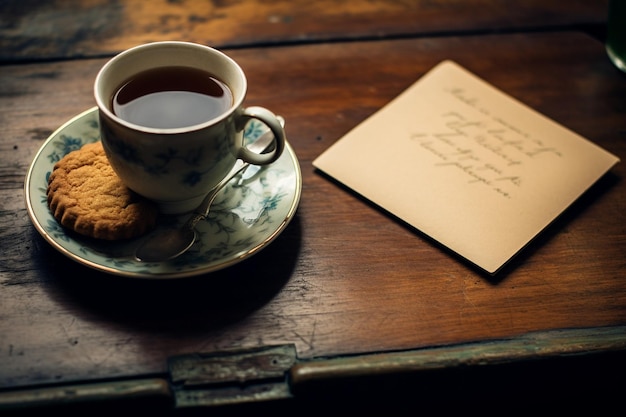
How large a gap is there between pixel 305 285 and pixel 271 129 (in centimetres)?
18

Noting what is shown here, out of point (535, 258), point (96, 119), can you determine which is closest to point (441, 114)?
point (535, 258)

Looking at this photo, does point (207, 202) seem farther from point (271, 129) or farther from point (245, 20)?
point (245, 20)

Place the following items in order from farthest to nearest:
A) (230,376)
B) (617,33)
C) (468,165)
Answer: (617,33)
(468,165)
(230,376)

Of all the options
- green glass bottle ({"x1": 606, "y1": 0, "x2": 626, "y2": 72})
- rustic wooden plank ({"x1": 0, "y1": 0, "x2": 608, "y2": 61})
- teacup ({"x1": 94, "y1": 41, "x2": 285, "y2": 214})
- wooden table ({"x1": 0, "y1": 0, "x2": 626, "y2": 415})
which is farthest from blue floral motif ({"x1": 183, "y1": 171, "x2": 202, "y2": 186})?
green glass bottle ({"x1": 606, "y1": 0, "x2": 626, "y2": 72})

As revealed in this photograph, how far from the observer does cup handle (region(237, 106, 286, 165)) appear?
73 cm

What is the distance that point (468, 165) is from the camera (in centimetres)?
91

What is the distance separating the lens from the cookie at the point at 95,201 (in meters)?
0.72

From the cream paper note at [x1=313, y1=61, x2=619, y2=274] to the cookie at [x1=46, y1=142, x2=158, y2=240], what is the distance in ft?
0.85

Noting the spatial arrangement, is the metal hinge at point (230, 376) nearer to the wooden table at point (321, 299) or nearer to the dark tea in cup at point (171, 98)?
the wooden table at point (321, 299)

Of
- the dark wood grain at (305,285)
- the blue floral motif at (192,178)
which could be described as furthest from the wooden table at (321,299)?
the blue floral motif at (192,178)

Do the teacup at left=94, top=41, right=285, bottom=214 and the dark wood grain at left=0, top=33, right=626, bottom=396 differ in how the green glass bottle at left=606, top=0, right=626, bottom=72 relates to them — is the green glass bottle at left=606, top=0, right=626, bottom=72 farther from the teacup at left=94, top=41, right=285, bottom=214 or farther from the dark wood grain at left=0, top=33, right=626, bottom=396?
the teacup at left=94, top=41, right=285, bottom=214

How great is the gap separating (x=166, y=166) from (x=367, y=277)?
0.26m

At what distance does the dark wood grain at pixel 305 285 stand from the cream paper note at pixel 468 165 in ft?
0.07

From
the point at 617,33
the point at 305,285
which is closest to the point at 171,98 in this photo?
the point at 305,285
